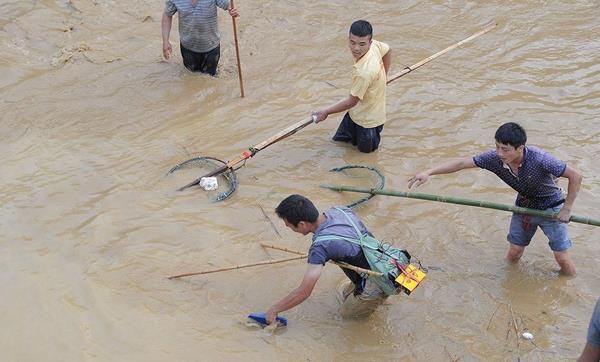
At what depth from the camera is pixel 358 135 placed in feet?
20.0

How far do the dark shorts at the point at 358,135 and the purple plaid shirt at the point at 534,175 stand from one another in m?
1.88

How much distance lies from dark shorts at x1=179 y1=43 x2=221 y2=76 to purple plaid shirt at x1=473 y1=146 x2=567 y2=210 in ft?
13.1

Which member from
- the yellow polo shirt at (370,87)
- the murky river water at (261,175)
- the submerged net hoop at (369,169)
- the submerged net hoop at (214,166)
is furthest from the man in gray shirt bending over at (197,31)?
the submerged net hoop at (369,169)

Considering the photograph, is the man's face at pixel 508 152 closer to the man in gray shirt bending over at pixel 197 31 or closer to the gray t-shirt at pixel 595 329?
the gray t-shirt at pixel 595 329

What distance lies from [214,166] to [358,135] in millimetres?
1485

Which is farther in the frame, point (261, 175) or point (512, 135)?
point (261, 175)

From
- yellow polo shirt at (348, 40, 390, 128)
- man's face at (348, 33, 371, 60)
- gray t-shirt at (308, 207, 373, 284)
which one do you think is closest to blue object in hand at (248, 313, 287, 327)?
gray t-shirt at (308, 207, 373, 284)

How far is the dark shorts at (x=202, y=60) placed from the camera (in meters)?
7.22

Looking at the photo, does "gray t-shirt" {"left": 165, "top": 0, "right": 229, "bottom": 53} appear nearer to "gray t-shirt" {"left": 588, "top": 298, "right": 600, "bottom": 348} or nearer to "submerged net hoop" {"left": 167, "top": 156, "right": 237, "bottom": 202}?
"submerged net hoop" {"left": 167, "top": 156, "right": 237, "bottom": 202}

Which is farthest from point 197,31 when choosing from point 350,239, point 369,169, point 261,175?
point 350,239

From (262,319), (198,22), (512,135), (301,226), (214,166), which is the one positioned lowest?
(262,319)

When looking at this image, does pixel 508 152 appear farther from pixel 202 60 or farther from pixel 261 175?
pixel 202 60

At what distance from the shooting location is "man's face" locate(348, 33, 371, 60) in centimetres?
535

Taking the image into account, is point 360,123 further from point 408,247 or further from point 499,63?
point 499,63
